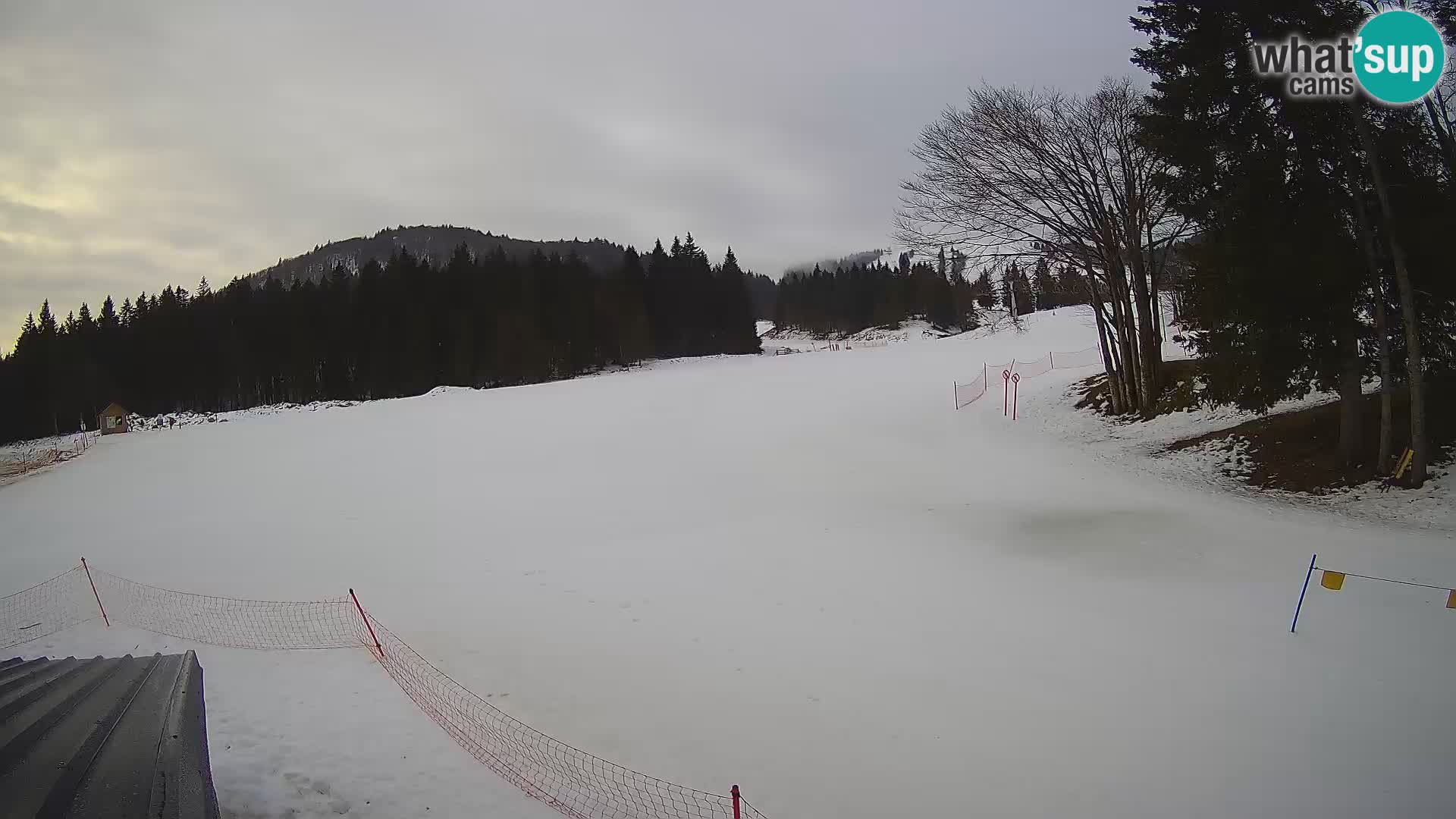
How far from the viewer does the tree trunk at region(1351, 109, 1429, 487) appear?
9.78 metres

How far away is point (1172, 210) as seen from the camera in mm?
13555

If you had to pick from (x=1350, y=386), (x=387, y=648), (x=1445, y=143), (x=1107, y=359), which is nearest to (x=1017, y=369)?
(x=1107, y=359)

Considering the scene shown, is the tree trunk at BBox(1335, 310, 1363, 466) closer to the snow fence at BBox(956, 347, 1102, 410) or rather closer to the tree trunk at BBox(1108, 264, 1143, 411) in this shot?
the tree trunk at BBox(1108, 264, 1143, 411)

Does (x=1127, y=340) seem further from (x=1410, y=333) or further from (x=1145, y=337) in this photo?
(x=1410, y=333)

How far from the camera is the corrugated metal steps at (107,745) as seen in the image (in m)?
2.35

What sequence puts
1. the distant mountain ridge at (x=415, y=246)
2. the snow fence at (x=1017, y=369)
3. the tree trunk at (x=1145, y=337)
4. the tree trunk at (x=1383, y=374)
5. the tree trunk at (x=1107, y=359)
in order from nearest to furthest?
the tree trunk at (x=1383, y=374)
the tree trunk at (x=1145, y=337)
the tree trunk at (x=1107, y=359)
the snow fence at (x=1017, y=369)
the distant mountain ridge at (x=415, y=246)

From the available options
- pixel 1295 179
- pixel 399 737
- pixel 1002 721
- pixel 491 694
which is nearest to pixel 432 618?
pixel 491 694

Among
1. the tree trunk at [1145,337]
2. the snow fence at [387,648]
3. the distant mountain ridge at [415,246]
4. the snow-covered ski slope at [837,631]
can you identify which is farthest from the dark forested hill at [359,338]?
the distant mountain ridge at [415,246]

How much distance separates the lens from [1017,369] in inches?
1103

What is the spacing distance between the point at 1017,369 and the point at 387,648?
26940mm

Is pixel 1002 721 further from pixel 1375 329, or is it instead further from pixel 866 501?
pixel 1375 329

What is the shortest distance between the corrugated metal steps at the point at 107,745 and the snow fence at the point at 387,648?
2.41 meters

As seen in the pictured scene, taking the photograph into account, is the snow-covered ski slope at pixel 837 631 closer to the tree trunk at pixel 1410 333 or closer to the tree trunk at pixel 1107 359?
the tree trunk at pixel 1410 333

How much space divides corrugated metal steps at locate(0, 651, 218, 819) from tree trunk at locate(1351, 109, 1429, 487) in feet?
49.0
